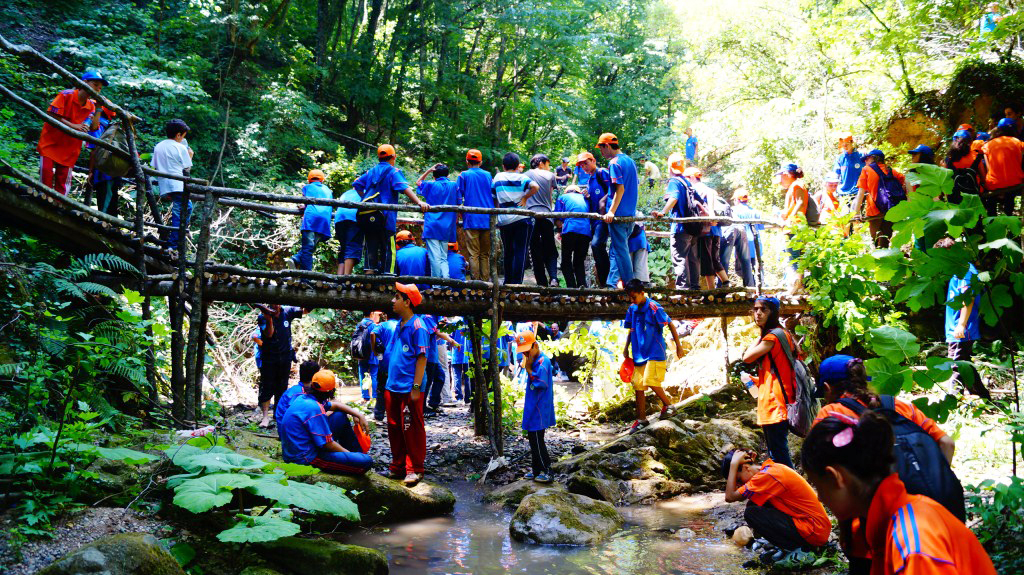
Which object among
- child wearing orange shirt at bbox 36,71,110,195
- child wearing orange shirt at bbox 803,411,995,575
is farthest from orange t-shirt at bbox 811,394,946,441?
child wearing orange shirt at bbox 36,71,110,195

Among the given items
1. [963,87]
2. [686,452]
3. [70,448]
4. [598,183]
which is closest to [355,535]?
[70,448]

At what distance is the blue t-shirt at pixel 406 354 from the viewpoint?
7375mm

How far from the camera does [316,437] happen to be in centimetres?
642

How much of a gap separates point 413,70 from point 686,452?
17878 mm

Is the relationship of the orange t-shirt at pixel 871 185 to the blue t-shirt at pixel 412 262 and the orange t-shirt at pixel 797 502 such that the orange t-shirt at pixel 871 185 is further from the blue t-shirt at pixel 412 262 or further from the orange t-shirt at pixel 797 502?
the blue t-shirt at pixel 412 262

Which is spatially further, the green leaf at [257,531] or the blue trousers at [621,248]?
the blue trousers at [621,248]

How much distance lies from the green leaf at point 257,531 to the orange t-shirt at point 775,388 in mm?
4023

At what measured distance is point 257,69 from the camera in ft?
62.4

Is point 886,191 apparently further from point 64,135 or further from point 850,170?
point 64,135

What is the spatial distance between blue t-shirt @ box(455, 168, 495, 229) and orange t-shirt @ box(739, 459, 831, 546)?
5.36 m

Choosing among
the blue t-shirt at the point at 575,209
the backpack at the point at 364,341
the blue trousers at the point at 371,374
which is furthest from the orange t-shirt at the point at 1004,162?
the blue trousers at the point at 371,374

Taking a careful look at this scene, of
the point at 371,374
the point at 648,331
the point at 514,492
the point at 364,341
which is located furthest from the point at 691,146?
the point at 514,492

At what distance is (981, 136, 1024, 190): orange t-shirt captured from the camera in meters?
7.79

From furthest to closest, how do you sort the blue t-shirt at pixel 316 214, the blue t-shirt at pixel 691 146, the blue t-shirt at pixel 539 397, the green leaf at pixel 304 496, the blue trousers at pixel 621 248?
the blue t-shirt at pixel 691 146 → the blue t-shirt at pixel 316 214 → the blue trousers at pixel 621 248 → the blue t-shirt at pixel 539 397 → the green leaf at pixel 304 496
